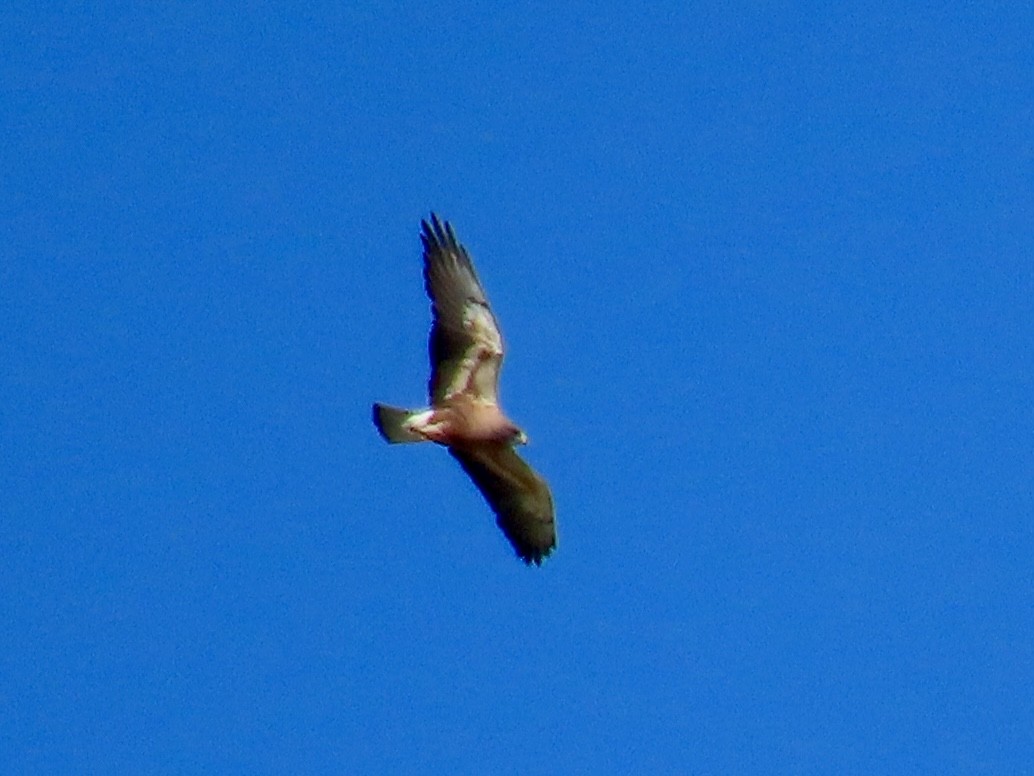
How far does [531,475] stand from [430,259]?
197 centimetres

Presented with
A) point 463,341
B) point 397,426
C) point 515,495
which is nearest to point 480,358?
point 463,341

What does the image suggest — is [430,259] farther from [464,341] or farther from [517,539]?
[517,539]

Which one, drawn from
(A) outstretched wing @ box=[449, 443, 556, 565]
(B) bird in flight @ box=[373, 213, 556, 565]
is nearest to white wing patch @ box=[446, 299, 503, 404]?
(B) bird in flight @ box=[373, 213, 556, 565]

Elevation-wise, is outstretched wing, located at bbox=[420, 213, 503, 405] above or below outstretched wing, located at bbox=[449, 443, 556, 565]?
above

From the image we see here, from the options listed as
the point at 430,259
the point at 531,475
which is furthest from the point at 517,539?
the point at 430,259

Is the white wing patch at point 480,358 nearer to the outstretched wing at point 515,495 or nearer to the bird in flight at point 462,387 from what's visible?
the bird in flight at point 462,387

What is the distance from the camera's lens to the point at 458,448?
2258 centimetres

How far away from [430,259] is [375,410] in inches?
53.8

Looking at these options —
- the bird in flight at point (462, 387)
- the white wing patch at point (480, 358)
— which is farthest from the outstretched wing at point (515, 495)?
the white wing patch at point (480, 358)

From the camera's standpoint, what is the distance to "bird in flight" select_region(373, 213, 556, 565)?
22406 millimetres

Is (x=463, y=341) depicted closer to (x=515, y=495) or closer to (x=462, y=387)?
(x=462, y=387)

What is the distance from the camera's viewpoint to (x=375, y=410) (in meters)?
22.5

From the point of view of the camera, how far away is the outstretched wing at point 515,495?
22656 millimetres

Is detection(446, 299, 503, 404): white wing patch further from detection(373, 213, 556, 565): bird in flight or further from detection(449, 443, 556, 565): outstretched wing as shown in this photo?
detection(449, 443, 556, 565): outstretched wing
